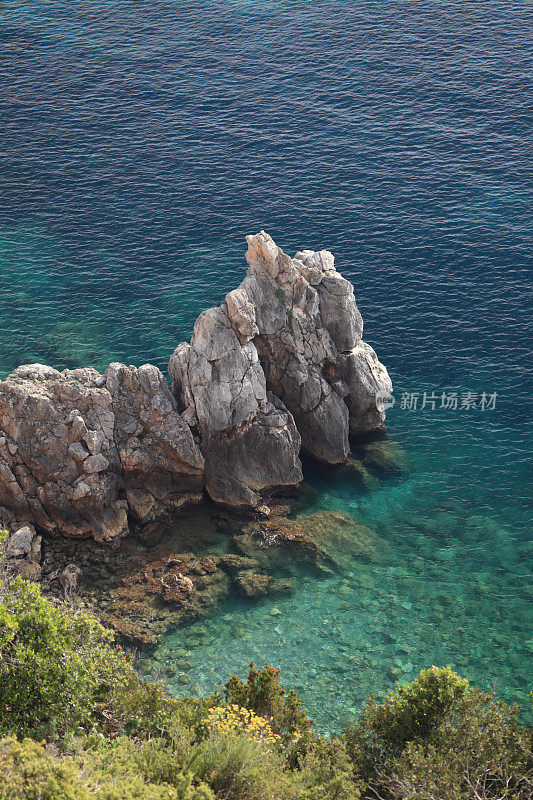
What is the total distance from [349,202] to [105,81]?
165 ft

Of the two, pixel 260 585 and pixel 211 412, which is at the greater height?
pixel 211 412

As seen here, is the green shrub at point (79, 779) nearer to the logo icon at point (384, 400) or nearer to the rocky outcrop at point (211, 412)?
the rocky outcrop at point (211, 412)

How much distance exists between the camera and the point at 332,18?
13600 centimetres

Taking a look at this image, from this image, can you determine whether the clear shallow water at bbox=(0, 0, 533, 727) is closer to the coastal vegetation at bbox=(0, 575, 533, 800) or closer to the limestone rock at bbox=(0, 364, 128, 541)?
→ the coastal vegetation at bbox=(0, 575, 533, 800)

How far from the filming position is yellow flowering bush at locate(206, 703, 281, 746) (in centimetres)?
3778

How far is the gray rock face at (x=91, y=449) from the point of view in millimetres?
60719

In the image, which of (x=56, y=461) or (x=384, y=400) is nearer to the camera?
(x=56, y=461)

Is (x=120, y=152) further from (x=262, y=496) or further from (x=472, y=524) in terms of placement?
(x=472, y=524)

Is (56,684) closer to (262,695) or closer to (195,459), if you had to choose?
(262,695)

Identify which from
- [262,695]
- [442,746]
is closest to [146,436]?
[262,695]

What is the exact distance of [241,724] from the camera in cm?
3919

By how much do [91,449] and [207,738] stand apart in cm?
2787

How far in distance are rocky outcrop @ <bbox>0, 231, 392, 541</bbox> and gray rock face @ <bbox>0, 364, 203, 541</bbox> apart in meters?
0.08

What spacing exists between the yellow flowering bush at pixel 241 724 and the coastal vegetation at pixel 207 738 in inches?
4.4
